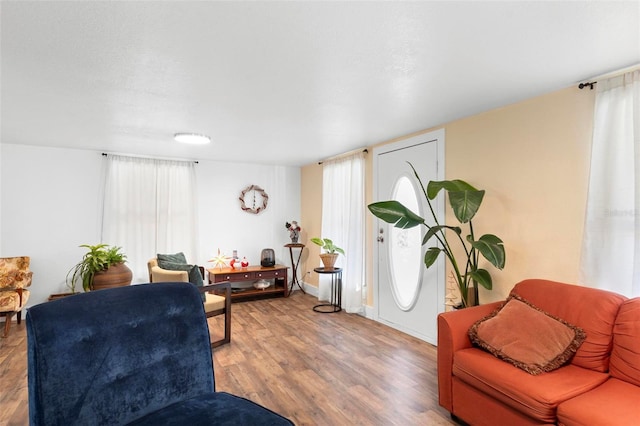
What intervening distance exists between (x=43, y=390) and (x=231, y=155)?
404cm

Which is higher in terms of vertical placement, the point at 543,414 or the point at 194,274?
the point at 194,274

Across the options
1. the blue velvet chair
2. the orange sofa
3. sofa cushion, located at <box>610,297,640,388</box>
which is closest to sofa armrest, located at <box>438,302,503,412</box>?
the orange sofa

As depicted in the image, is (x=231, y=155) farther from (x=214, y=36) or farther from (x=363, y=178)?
(x=214, y=36)

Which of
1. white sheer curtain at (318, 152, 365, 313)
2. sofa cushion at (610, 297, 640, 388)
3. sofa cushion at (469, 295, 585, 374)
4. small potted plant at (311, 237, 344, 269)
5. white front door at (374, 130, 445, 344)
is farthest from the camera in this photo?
small potted plant at (311, 237, 344, 269)

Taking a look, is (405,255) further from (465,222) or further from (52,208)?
(52,208)

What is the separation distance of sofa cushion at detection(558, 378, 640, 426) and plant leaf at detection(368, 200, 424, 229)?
60.9 inches

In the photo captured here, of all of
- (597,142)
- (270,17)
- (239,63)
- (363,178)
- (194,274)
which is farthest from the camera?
(363,178)

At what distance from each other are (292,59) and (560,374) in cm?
235

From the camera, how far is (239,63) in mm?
2014

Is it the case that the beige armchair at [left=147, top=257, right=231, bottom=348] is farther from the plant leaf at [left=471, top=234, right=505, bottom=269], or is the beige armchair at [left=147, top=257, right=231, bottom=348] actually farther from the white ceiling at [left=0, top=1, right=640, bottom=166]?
the plant leaf at [left=471, top=234, right=505, bottom=269]

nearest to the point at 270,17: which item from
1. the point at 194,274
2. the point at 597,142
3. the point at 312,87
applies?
the point at 312,87

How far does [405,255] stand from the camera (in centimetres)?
384

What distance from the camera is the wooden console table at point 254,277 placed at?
16.3 ft

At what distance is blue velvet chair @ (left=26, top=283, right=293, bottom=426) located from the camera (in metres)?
1.26
